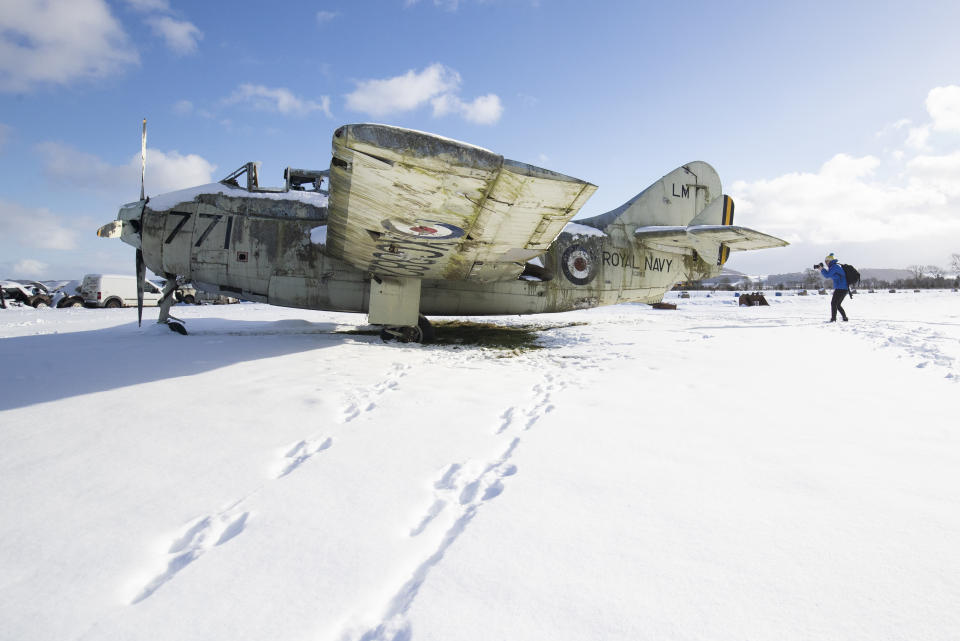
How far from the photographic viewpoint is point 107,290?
18109 millimetres

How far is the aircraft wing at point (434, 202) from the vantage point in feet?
12.4

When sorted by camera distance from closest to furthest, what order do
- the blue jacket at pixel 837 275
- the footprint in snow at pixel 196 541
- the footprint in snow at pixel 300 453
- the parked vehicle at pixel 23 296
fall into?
the footprint in snow at pixel 196 541, the footprint in snow at pixel 300 453, the blue jacket at pixel 837 275, the parked vehicle at pixel 23 296

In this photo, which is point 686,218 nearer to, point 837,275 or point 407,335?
point 837,275

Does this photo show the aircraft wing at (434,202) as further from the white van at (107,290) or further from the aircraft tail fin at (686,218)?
the white van at (107,290)

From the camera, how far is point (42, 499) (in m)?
1.87

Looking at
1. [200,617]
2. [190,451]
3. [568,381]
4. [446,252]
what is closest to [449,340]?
[446,252]

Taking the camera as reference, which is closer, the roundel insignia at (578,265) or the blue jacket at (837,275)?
the roundel insignia at (578,265)

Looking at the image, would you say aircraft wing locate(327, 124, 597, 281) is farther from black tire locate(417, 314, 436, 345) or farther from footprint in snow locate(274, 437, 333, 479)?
footprint in snow locate(274, 437, 333, 479)

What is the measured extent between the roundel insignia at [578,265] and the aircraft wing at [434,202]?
8.19ft

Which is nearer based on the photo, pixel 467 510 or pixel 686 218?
pixel 467 510

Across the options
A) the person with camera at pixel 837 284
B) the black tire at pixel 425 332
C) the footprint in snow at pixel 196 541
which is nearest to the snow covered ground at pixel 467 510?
the footprint in snow at pixel 196 541

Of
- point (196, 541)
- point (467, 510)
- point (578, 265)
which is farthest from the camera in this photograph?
point (578, 265)

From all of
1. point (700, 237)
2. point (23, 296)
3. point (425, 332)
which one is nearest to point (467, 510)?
point (425, 332)

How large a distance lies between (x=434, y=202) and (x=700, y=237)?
7.30 metres
